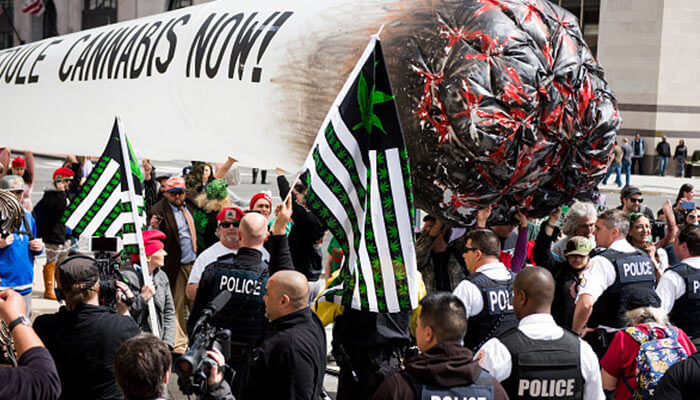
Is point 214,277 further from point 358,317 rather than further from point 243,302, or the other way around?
point 358,317

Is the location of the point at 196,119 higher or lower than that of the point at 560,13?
lower

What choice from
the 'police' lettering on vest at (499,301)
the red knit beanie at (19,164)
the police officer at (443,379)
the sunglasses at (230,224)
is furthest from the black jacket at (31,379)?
the red knit beanie at (19,164)

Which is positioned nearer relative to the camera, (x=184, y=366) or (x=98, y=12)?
(x=184, y=366)

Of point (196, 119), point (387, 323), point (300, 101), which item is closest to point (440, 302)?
point (387, 323)

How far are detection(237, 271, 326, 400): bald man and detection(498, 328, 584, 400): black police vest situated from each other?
3.04ft

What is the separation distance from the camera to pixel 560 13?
5.53 meters

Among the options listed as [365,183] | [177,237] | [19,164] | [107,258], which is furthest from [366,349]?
[19,164]

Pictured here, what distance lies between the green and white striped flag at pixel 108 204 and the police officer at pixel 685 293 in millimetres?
3774

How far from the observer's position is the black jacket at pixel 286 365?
3.82m

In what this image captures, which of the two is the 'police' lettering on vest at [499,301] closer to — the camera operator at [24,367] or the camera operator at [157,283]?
the camera operator at [157,283]

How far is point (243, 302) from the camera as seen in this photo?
5102mm

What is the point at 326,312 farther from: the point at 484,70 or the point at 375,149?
the point at 484,70

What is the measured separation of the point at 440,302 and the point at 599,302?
8.22 ft

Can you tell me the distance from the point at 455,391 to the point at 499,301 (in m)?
1.95
